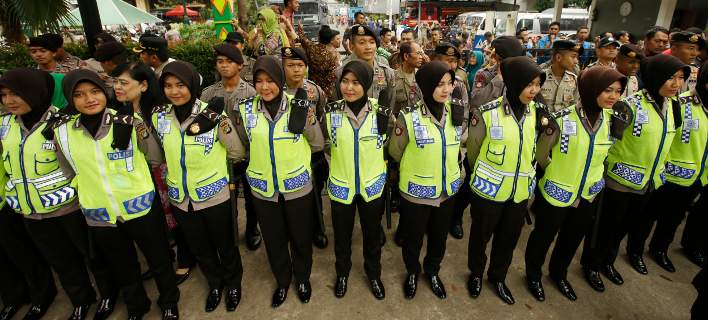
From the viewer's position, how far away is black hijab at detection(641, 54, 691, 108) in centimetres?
288

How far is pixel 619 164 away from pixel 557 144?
70 centimetres

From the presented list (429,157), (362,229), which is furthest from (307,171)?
(429,157)

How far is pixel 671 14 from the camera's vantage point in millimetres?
15086

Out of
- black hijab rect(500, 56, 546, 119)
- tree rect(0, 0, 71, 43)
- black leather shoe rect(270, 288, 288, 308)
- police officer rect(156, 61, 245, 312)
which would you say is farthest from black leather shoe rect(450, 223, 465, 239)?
tree rect(0, 0, 71, 43)

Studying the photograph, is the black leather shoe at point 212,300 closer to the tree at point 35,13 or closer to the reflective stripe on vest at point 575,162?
the reflective stripe on vest at point 575,162

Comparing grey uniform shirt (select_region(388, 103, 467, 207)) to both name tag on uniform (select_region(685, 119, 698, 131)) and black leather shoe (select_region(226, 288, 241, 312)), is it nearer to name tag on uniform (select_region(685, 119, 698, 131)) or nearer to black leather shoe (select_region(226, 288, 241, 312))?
black leather shoe (select_region(226, 288, 241, 312))

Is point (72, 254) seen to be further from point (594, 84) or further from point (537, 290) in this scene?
point (594, 84)

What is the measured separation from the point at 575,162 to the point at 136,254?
3.30 metres

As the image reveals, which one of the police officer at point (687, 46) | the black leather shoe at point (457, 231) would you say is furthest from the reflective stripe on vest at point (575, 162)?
the police officer at point (687, 46)

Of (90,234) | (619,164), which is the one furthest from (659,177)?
(90,234)

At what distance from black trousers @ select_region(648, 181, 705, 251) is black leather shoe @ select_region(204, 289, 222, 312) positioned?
382 centimetres

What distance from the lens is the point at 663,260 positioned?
3656mm

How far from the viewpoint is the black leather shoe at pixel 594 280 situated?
3.35m

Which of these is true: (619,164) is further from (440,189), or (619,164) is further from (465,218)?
(465,218)
